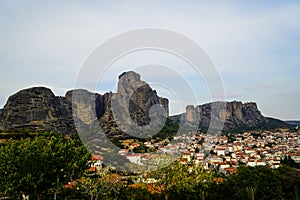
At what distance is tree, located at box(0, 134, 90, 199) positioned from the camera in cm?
1419

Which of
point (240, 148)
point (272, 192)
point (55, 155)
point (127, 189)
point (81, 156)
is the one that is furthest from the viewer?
point (240, 148)

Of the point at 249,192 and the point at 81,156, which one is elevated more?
the point at 81,156

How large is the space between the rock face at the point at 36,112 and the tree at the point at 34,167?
46097 mm

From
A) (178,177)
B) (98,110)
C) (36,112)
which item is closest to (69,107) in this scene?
(98,110)

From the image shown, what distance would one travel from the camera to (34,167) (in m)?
14.6

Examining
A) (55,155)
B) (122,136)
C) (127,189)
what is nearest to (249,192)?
(127,189)

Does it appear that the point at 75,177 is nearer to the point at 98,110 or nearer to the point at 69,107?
the point at 98,110

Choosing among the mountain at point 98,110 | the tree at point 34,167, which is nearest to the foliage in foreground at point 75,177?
the tree at point 34,167

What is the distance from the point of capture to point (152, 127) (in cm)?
4791

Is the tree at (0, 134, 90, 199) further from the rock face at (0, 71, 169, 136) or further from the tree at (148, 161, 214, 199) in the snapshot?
the rock face at (0, 71, 169, 136)

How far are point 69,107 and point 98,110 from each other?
23.7 feet

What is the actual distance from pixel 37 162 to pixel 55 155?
3.79 ft

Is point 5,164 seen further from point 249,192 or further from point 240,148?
point 240,148

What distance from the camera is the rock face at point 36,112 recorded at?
62875 millimetres
